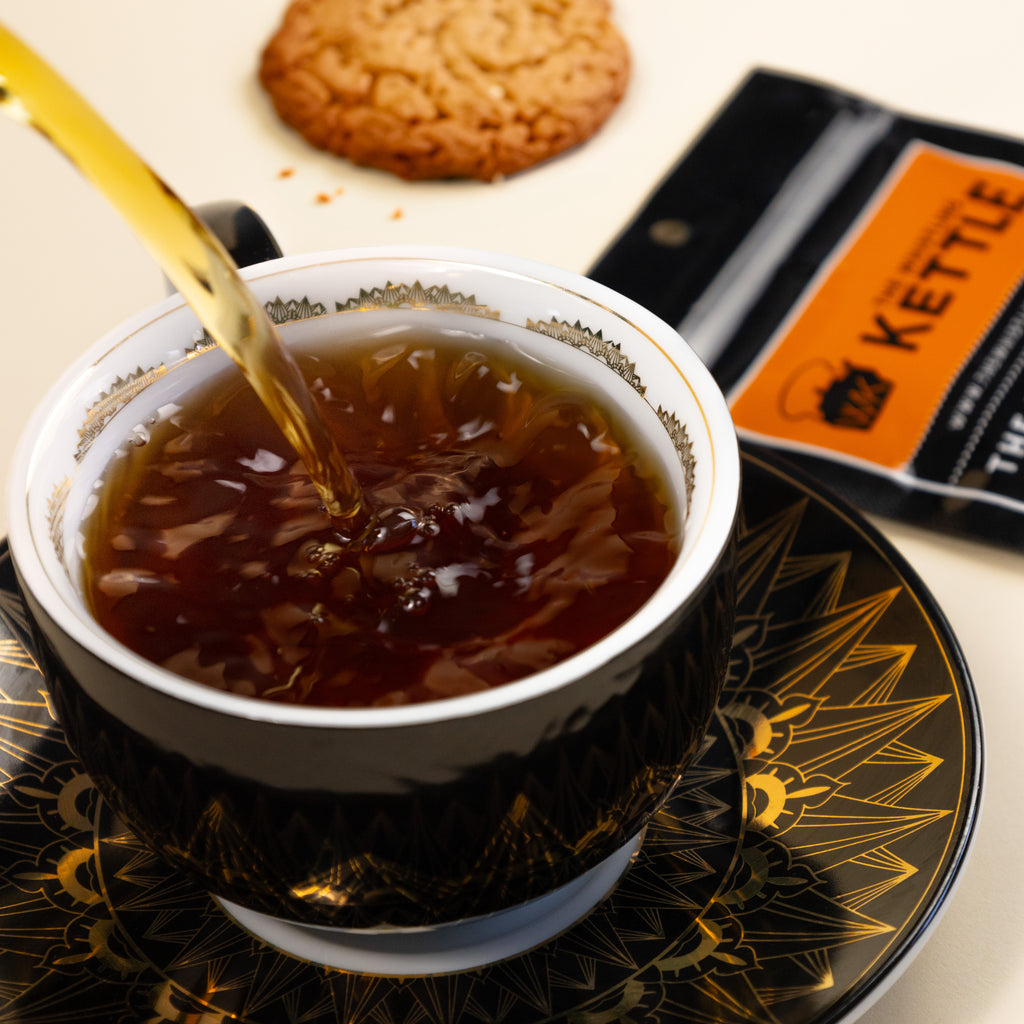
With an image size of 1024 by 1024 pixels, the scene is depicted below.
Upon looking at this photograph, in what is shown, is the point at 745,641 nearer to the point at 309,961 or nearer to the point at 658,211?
the point at 309,961

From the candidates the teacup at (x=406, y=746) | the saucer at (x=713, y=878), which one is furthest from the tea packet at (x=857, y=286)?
the teacup at (x=406, y=746)

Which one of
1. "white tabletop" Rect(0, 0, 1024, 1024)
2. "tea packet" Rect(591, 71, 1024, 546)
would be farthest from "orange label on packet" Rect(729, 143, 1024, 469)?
"white tabletop" Rect(0, 0, 1024, 1024)

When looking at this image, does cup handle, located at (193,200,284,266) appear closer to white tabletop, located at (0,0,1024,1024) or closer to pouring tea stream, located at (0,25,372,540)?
pouring tea stream, located at (0,25,372,540)

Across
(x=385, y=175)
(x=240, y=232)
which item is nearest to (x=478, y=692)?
(x=240, y=232)

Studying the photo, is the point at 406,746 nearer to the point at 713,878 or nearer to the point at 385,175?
the point at 713,878

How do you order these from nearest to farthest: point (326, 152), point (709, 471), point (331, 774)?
point (331, 774), point (709, 471), point (326, 152)

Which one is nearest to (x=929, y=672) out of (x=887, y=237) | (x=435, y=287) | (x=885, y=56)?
→ (x=435, y=287)
